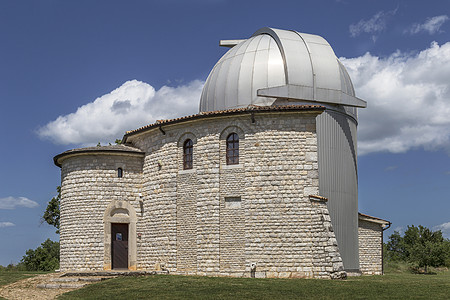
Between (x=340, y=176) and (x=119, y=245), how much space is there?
34.4 feet

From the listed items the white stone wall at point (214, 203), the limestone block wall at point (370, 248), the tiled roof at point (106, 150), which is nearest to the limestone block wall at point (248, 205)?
the white stone wall at point (214, 203)

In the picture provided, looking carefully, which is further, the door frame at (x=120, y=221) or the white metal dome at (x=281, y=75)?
the door frame at (x=120, y=221)

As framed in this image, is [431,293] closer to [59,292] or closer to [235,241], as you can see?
[235,241]

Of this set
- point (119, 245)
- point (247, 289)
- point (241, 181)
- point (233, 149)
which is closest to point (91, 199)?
point (119, 245)

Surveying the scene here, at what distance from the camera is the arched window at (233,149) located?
72.7 feet

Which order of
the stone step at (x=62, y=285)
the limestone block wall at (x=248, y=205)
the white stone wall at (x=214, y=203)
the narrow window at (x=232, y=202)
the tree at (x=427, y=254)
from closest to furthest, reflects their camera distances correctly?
the stone step at (x=62, y=285), the limestone block wall at (x=248, y=205), the white stone wall at (x=214, y=203), the narrow window at (x=232, y=202), the tree at (x=427, y=254)

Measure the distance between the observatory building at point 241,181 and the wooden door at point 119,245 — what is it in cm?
5

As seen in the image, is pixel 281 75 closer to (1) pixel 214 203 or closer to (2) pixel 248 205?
(2) pixel 248 205

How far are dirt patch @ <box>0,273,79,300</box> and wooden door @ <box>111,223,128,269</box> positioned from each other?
312cm

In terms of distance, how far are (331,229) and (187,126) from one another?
7.54 meters

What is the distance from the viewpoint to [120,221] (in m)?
24.8

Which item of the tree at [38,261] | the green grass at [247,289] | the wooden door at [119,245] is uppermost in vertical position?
the wooden door at [119,245]

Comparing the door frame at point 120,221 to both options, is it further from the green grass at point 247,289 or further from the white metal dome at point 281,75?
the white metal dome at point 281,75

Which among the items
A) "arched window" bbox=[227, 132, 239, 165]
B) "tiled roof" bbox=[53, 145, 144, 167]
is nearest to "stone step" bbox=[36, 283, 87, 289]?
"tiled roof" bbox=[53, 145, 144, 167]
